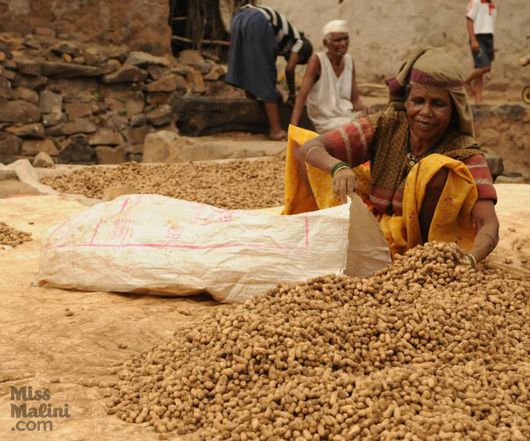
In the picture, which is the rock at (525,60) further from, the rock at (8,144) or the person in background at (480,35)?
the rock at (8,144)

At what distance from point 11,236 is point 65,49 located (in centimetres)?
663

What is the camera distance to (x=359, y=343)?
7.97 ft

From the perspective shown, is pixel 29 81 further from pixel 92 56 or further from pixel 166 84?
pixel 166 84

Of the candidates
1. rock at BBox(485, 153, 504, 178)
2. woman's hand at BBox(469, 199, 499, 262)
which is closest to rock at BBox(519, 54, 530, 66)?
rock at BBox(485, 153, 504, 178)

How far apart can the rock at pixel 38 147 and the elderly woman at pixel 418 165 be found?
7.31 m

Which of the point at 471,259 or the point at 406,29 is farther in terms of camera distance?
the point at 406,29

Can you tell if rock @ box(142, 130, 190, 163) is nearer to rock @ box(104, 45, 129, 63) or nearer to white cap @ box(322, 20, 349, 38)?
white cap @ box(322, 20, 349, 38)

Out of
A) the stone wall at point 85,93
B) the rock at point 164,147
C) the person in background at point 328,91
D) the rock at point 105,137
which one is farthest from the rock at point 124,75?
the person in background at point 328,91

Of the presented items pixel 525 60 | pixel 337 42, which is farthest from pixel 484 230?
pixel 525 60

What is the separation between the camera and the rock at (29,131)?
403 inches

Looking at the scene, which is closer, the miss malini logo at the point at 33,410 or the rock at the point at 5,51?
the miss malini logo at the point at 33,410

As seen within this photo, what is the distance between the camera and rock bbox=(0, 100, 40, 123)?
10.1 m

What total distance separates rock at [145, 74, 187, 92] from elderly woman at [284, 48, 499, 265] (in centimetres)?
771

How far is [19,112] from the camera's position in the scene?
10227 millimetres
